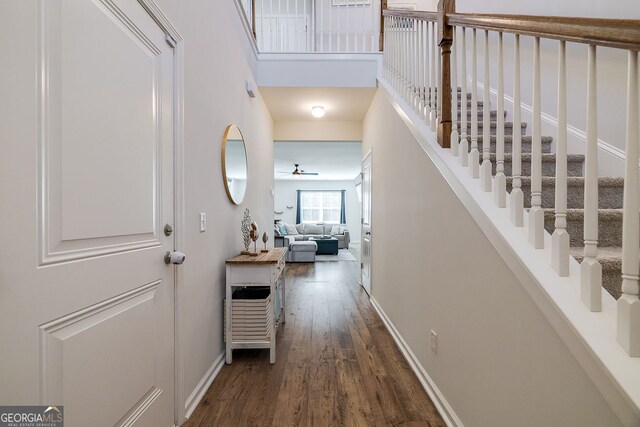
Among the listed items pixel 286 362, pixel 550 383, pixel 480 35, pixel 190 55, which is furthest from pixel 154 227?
pixel 480 35

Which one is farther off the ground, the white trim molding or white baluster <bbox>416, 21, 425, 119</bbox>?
the white trim molding

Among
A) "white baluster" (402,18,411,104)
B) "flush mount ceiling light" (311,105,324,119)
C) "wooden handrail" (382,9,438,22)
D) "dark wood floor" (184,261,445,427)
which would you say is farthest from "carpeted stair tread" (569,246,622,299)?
"flush mount ceiling light" (311,105,324,119)

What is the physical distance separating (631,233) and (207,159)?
6.48ft

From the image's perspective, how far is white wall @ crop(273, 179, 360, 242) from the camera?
1168 cm

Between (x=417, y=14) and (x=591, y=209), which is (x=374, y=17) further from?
(x=591, y=209)

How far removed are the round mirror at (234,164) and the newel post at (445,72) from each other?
1.52m

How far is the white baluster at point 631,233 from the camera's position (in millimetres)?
735

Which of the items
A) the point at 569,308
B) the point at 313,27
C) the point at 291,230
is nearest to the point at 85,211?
the point at 569,308

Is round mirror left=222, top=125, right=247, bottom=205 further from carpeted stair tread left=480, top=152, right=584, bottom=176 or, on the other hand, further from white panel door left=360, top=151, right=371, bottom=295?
carpeted stair tread left=480, top=152, right=584, bottom=176

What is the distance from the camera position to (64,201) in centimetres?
88

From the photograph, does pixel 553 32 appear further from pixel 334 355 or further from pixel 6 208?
pixel 334 355

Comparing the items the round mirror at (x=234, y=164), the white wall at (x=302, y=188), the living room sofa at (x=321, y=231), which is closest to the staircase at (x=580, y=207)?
the round mirror at (x=234, y=164)

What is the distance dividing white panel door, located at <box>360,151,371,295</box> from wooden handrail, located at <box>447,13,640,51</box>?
2.73 m

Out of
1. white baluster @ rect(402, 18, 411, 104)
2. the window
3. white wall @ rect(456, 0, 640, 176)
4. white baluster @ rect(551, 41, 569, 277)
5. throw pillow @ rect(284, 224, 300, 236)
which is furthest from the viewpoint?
the window
